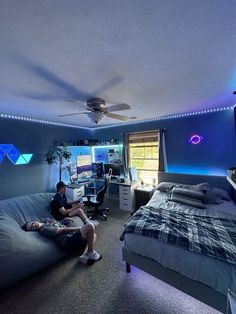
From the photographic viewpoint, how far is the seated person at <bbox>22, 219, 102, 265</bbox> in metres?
2.20

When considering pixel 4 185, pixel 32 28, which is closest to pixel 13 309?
pixel 4 185

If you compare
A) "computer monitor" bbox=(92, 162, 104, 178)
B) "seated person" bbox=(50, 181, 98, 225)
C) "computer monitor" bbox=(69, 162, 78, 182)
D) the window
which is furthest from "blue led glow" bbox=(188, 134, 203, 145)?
"computer monitor" bbox=(69, 162, 78, 182)

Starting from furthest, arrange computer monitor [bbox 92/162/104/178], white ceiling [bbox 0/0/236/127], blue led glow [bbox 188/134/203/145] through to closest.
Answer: computer monitor [bbox 92/162/104/178] < blue led glow [bbox 188/134/203/145] < white ceiling [bbox 0/0/236/127]

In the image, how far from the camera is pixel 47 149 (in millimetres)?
4102

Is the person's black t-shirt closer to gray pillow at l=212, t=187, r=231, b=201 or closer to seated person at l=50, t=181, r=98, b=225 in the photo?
seated person at l=50, t=181, r=98, b=225

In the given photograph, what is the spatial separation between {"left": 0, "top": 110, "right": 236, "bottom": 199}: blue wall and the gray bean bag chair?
41.8 inches

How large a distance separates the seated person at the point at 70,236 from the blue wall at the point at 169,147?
161cm

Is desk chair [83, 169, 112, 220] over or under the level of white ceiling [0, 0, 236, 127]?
under

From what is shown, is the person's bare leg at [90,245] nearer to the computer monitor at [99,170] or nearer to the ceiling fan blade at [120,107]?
the ceiling fan blade at [120,107]

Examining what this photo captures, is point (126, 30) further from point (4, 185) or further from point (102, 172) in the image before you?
point (102, 172)

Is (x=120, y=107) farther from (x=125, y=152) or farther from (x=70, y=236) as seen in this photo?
(x=125, y=152)

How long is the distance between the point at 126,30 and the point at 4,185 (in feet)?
12.1

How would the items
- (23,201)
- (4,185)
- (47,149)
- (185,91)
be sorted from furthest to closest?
(47,149), (4,185), (23,201), (185,91)

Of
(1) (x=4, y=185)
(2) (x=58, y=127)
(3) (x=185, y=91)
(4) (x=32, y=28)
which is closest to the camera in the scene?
(4) (x=32, y=28)
